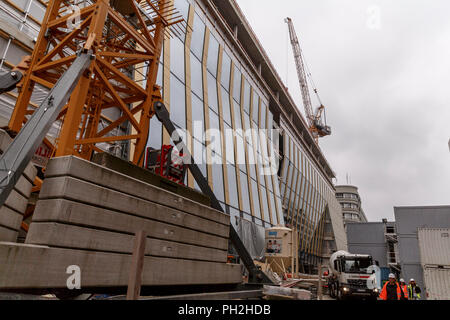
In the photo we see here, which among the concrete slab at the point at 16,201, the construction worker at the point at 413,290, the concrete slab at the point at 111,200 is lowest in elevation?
the construction worker at the point at 413,290

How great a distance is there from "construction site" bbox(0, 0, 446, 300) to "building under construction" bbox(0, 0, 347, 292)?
33 millimetres

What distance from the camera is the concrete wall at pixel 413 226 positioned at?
83.9ft

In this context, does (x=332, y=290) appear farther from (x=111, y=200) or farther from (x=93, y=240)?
(x=93, y=240)

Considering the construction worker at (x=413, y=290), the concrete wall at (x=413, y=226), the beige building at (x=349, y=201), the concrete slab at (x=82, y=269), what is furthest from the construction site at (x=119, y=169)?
the beige building at (x=349, y=201)

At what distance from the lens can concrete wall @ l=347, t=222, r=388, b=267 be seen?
45.9 metres

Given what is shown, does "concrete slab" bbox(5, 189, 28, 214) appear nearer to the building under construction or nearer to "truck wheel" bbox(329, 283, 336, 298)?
the building under construction

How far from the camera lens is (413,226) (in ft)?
88.1

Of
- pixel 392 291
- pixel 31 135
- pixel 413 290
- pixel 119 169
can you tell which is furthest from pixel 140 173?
pixel 413 290

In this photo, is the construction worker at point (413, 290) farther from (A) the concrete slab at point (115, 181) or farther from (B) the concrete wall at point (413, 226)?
(A) the concrete slab at point (115, 181)

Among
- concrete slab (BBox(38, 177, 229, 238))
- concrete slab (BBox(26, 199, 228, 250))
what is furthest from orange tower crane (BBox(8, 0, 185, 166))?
concrete slab (BBox(26, 199, 228, 250))

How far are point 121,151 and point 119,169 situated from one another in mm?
8235

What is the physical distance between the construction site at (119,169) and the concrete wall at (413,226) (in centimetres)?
806
